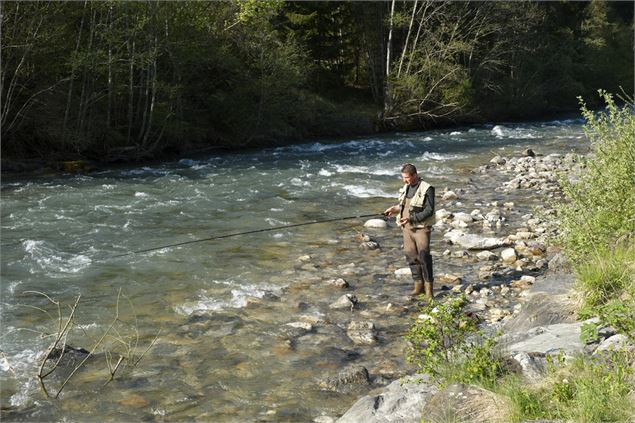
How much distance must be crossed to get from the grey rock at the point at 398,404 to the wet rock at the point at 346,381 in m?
1.29

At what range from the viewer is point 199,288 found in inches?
367

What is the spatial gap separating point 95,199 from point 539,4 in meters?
34.8

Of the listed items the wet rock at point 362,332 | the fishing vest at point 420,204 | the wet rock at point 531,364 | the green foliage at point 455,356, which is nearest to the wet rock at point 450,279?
the fishing vest at point 420,204

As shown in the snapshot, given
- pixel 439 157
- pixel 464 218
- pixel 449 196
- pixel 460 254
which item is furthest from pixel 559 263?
pixel 439 157

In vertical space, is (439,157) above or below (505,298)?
above

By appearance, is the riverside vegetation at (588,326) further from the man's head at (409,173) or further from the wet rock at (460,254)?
the wet rock at (460,254)

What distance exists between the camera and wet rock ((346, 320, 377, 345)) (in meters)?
7.41

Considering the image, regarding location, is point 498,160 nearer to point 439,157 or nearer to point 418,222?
point 439,157

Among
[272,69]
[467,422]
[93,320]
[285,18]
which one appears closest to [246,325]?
[93,320]

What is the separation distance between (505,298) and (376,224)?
4.64 meters

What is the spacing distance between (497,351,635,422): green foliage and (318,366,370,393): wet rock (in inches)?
87.0

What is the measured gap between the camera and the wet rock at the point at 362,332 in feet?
24.3

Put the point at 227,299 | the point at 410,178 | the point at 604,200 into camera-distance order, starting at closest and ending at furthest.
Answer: the point at 604,200, the point at 410,178, the point at 227,299

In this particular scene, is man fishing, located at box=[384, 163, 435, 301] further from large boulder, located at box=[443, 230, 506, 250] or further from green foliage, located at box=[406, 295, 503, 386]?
green foliage, located at box=[406, 295, 503, 386]
